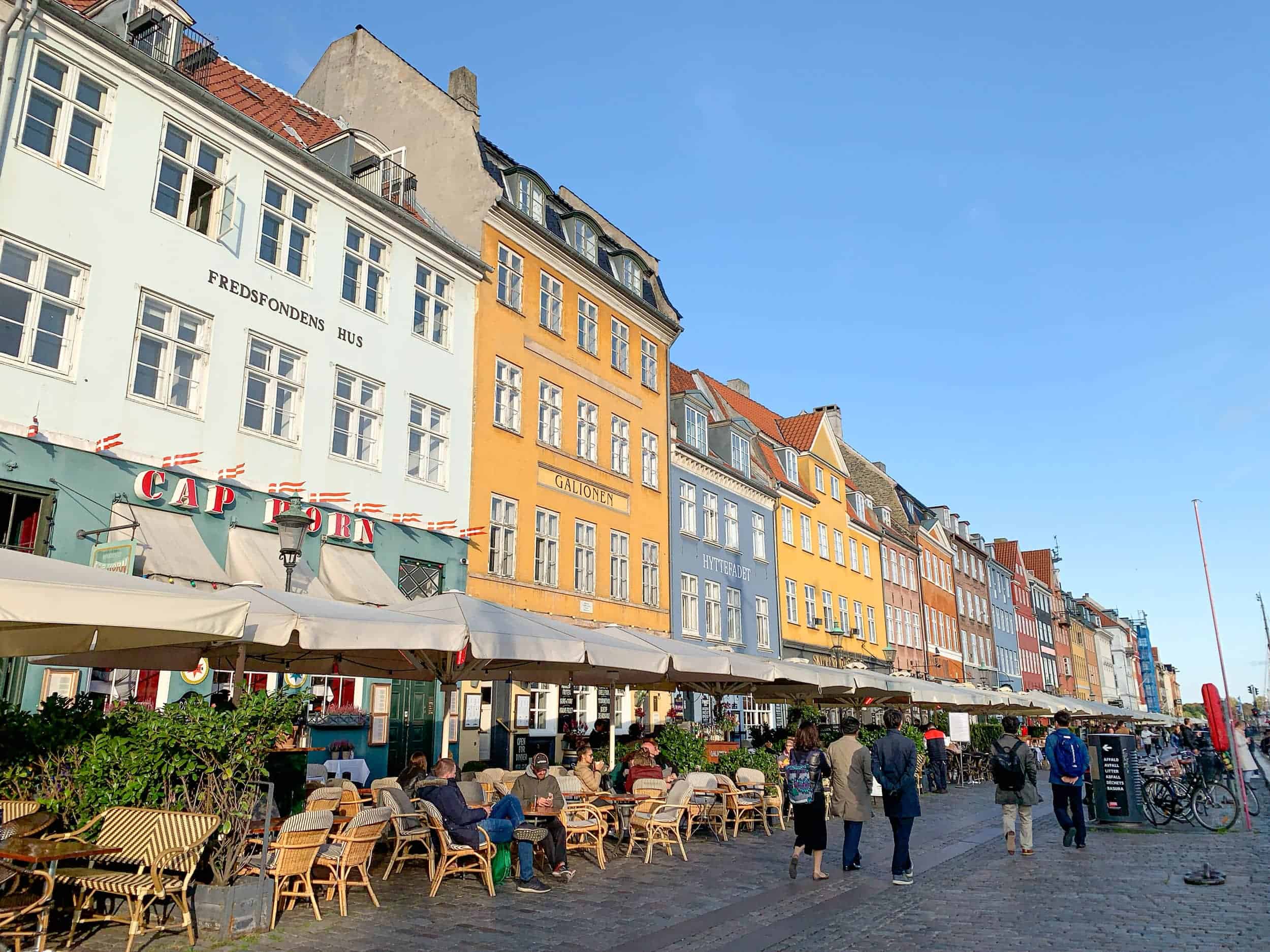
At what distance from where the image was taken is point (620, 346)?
90.2ft

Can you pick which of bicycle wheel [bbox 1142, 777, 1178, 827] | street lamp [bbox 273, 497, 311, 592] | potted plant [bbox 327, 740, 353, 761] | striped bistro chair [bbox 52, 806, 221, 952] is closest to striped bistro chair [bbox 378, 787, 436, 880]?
striped bistro chair [bbox 52, 806, 221, 952]

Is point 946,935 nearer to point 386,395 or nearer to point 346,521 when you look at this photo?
point 346,521

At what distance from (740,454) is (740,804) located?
19.3 m

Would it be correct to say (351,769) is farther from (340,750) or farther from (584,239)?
(584,239)

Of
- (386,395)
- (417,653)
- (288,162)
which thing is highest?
(288,162)

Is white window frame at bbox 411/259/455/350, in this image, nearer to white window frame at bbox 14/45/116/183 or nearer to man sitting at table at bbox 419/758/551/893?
white window frame at bbox 14/45/116/183

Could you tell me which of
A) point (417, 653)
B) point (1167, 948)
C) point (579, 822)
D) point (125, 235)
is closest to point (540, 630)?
point (417, 653)

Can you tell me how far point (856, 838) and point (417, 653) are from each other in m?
5.62

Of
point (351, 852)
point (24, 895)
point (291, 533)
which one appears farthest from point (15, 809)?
point (291, 533)

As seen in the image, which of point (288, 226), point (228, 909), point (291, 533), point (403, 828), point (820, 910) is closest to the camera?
point (228, 909)

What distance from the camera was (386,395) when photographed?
19.3m

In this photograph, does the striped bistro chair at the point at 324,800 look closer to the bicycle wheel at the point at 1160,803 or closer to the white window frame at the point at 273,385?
the white window frame at the point at 273,385

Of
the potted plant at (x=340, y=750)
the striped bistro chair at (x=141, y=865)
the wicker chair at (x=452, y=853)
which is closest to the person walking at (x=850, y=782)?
the wicker chair at (x=452, y=853)

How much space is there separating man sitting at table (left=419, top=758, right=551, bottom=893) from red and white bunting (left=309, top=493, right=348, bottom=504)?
8.07 meters
